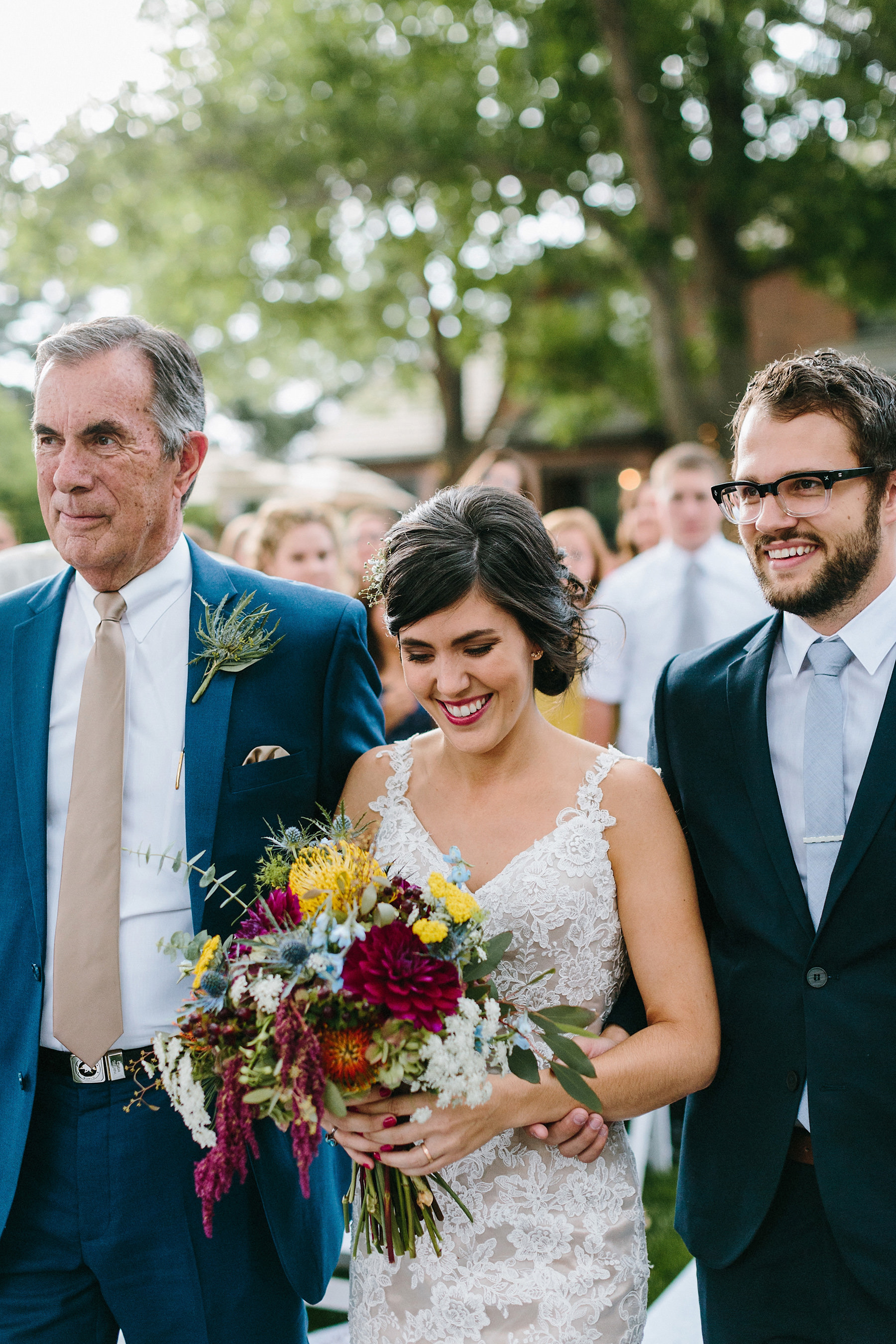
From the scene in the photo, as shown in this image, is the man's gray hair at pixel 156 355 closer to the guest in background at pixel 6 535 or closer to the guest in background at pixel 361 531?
the guest in background at pixel 361 531

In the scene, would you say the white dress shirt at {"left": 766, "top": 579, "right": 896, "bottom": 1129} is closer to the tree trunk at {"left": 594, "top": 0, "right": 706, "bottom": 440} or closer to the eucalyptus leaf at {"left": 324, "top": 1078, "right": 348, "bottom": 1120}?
the eucalyptus leaf at {"left": 324, "top": 1078, "right": 348, "bottom": 1120}

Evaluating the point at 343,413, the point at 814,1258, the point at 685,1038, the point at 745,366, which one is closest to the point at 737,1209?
the point at 814,1258

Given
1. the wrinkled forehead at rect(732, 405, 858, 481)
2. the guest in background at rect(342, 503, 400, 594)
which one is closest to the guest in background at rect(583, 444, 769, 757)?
the guest in background at rect(342, 503, 400, 594)

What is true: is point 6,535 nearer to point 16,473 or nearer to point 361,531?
point 361,531

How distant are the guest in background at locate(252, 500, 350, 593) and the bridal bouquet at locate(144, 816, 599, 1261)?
12.6 feet

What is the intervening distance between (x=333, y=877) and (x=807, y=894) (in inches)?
39.6

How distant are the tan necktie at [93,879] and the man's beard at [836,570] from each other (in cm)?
149

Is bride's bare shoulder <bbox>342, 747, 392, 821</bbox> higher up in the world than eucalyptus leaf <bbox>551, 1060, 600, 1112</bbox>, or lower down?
higher up

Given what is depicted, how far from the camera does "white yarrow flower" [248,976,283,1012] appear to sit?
2023 millimetres

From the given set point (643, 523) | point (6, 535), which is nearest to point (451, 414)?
point (643, 523)

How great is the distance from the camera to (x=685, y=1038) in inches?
97.4

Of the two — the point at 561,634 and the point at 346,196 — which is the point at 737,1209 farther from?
the point at 346,196

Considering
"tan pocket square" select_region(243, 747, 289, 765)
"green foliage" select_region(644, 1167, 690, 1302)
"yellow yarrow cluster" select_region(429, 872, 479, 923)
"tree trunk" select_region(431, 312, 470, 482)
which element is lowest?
Result: "green foliage" select_region(644, 1167, 690, 1302)

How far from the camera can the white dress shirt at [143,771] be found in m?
2.59
